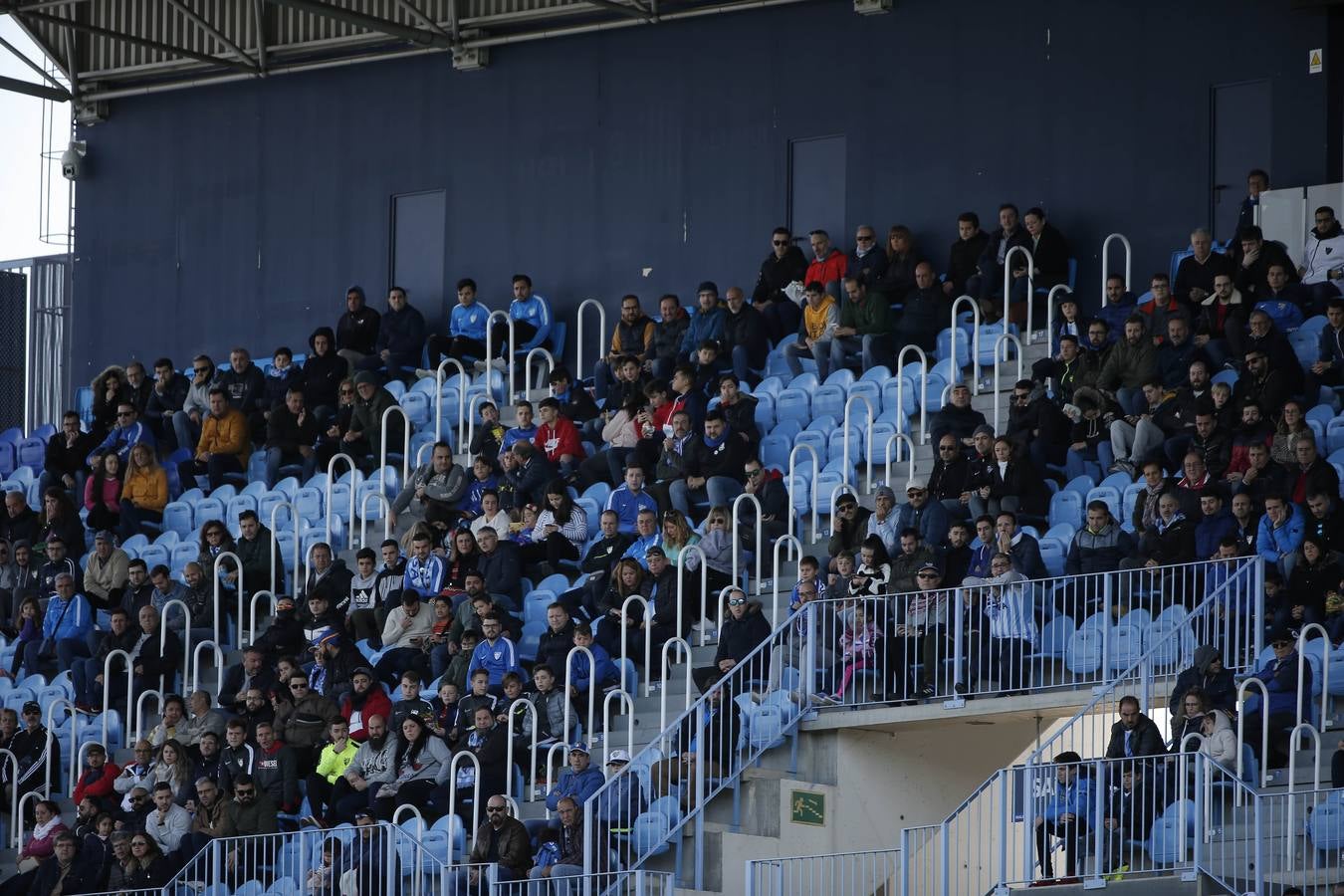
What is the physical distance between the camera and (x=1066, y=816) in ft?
45.1

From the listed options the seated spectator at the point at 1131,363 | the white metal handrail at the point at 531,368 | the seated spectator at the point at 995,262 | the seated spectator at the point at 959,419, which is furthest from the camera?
the white metal handrail at the point at 531,368

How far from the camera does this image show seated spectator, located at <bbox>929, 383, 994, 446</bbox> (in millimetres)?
18000

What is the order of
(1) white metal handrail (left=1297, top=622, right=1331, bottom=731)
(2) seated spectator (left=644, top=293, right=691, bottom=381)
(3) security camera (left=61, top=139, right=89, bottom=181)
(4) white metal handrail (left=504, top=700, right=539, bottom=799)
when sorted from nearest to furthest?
(1) white metal handrail (left=1297, top=622, right=1331, bottom=731) < (4) white metal handrail (left=504, top=700, right=539, bottom=799) < (2) seated spectator (left=644, top=293, right=691, bottom=381) < (3) security camera (left=61, top=139, right=89, bottom=181)

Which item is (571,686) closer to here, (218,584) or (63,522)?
(218,584)

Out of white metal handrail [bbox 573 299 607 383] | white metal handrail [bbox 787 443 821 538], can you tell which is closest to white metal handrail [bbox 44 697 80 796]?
white metal handrail [bbox 573 299 607 383]

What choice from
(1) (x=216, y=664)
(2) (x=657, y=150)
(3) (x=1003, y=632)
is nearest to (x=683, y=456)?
(3) (x=1003, y=632)

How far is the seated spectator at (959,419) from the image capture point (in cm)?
1800

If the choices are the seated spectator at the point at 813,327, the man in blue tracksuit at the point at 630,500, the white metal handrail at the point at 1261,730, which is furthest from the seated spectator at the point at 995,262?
the white metal handrail at the point at 1261,730

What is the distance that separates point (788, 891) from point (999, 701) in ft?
5.95

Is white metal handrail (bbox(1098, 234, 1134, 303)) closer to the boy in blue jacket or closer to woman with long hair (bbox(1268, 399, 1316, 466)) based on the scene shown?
woman with long hair (bbox(1268, 399, 1316, 466))

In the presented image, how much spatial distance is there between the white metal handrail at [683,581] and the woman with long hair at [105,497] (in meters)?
6.49

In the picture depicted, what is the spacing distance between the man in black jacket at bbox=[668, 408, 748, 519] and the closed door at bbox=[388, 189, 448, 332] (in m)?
6.09

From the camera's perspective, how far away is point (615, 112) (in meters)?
23.2

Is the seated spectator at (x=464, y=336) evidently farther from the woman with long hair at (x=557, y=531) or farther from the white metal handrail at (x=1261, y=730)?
the white metal handrail at (x=1261, y=730)
